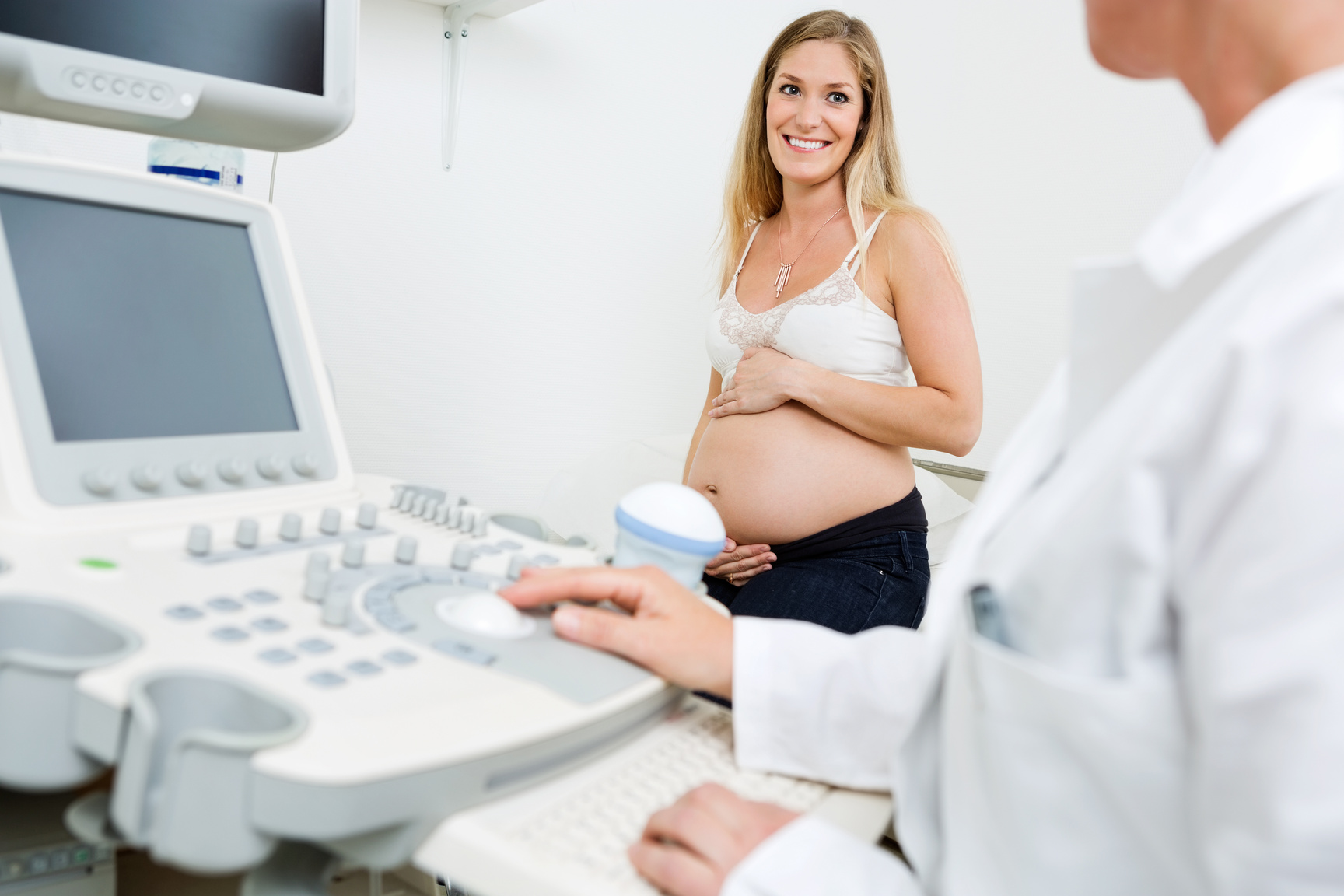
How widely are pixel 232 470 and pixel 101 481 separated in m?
0.10

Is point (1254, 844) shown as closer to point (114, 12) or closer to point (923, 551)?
point (114, 12)

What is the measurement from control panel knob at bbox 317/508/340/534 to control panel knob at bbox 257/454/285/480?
0.24ft

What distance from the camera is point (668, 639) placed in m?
0.64

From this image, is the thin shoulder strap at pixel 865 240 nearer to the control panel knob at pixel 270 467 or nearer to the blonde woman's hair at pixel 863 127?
the blonde woman's hair at pixel 863 127

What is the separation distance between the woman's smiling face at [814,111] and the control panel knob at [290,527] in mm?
1138

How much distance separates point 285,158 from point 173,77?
81 cm

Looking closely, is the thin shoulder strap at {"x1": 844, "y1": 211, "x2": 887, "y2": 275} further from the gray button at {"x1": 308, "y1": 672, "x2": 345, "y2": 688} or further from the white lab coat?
the gray button at {"x1": 308, "y1": 672, "x2": 345, "y2": 688}

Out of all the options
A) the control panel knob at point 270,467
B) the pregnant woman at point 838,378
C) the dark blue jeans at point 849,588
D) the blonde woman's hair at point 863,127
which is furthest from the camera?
the blonde woman's hair at point 863,127

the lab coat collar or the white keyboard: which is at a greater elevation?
the lab coat collar

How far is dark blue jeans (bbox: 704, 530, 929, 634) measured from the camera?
1.33m

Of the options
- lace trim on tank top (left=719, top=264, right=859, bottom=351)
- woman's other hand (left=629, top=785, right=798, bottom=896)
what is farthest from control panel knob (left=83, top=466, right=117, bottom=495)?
lace trim on tank top (left=719, top=264, right=859, bottom=351)

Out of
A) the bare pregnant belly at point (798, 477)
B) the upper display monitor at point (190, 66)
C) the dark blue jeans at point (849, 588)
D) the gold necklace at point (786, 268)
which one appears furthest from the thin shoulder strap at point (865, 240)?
the upper display monitor at point (190, 66)

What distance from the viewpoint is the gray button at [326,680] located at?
505 mm

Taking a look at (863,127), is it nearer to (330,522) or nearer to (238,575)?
(330,522)
